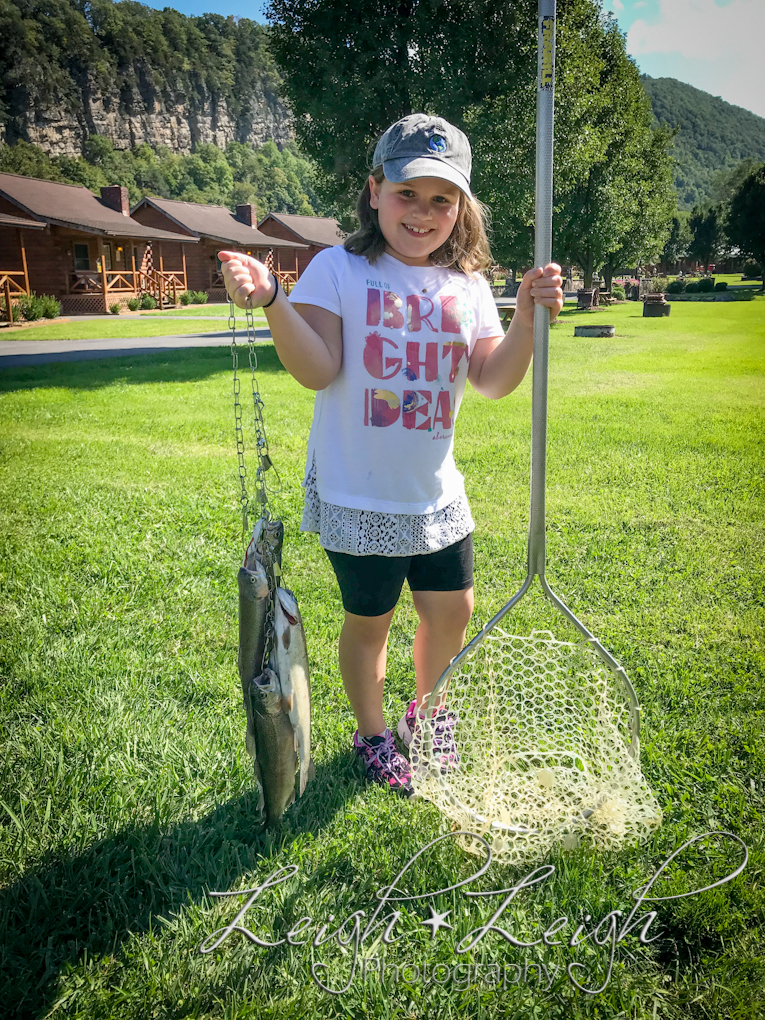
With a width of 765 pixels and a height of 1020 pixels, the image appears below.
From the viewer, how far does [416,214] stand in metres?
2.02

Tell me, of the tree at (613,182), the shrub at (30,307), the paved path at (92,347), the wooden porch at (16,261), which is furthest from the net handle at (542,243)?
the wooden porch at (16,261)

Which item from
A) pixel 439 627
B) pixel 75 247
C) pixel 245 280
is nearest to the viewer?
pixel 245 280

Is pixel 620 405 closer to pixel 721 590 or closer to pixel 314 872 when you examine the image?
pixel 721 590

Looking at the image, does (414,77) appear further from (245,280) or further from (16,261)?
(16,261)

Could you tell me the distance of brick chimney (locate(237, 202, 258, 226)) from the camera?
1759 inches

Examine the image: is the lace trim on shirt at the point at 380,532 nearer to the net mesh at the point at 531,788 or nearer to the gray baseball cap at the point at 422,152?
the net mesh at the point at 531,788

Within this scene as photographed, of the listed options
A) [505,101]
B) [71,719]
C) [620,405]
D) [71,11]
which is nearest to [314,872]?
[71,719]

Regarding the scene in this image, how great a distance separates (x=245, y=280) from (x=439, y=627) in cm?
120

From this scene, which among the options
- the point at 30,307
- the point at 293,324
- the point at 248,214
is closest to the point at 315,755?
the point at 293,324

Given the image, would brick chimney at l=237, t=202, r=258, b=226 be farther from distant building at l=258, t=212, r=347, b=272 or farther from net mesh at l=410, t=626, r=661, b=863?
net mesh at l=410, t=626, r=661, b=863

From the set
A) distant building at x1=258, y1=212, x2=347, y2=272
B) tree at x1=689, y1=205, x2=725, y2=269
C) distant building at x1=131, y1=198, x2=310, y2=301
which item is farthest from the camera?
tree at x1=689, y1=205, x2=725, y2=269

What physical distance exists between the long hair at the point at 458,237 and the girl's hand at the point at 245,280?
440 mm

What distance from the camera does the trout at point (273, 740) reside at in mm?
1751

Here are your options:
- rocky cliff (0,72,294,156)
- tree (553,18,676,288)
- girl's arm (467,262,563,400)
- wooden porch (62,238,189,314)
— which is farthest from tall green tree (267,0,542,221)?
rocky cliff (0,72,294,156)
